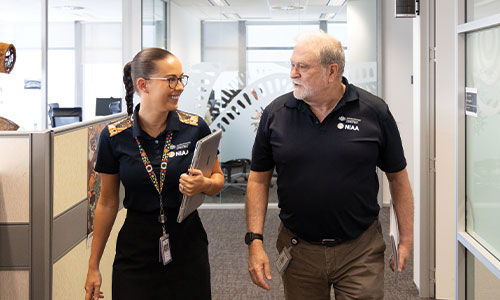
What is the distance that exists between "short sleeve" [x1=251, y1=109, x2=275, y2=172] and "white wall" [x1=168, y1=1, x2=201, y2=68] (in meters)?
5.27

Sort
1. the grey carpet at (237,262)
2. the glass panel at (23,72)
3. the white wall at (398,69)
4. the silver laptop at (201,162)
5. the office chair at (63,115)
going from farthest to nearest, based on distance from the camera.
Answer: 1. the glass panel at (23,72)
2. the office chair at (63,115)
3. the white wall at (398,69)
4. the grey carpet at (237,262)
5. the silver laptop at (201,162)

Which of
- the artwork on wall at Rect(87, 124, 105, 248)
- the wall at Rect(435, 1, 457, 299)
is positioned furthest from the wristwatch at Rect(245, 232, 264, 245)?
the wall at Rect(435, 1, 457, 299)

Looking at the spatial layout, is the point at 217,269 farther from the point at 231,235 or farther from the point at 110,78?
the point at 110,78

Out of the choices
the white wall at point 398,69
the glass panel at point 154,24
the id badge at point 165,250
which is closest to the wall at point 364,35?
the white wall at point 398,69

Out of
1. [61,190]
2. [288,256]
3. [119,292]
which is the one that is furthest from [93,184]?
[288,256]

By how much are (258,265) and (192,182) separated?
430 mm

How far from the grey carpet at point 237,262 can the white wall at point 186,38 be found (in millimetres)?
1860

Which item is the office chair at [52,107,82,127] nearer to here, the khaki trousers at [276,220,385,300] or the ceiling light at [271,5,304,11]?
the ceiling light at [271,5,304,11]

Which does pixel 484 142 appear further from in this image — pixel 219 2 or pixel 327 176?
pixel 219 2

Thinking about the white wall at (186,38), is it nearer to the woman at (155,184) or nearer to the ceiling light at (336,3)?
the ceiling light at (336,3)

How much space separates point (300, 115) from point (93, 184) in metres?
1.34

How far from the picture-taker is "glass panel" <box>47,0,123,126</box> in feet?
46.3

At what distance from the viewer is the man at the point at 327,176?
7.17ft

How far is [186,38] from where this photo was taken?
746 centimetres
